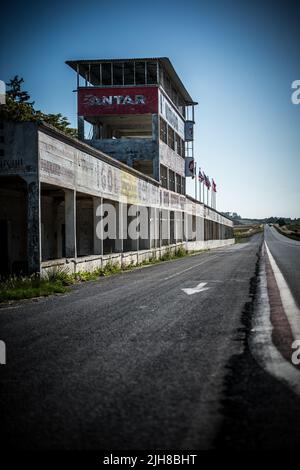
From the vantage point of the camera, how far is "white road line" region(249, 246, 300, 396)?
3.63 m

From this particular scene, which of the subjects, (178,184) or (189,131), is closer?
(178,184)

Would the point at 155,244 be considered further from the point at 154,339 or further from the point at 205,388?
the point at 205,388

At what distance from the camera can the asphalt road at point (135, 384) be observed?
264 cm

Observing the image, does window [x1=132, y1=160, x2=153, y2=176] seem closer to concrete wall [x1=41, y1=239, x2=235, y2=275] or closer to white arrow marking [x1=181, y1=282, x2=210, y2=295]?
concrete wall [x1=41, y1=239, x2=235, y2=275]

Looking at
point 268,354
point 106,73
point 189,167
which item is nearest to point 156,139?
point 106,73

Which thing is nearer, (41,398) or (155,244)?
(41,398)

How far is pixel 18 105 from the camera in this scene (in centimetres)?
3162

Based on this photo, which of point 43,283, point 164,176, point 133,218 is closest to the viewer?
point 43,283

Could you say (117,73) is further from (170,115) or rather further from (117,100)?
(170,115)

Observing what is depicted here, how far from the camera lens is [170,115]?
35344mm

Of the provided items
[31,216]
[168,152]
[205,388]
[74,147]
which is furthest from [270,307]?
[168,152]

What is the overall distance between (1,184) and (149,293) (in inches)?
299

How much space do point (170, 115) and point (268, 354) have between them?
3305cm

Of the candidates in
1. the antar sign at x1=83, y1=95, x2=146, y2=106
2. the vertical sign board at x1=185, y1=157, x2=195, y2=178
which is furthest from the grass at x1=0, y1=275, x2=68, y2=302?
the vertical sign board at x1=185, y1=157, x2=195, y2=178
